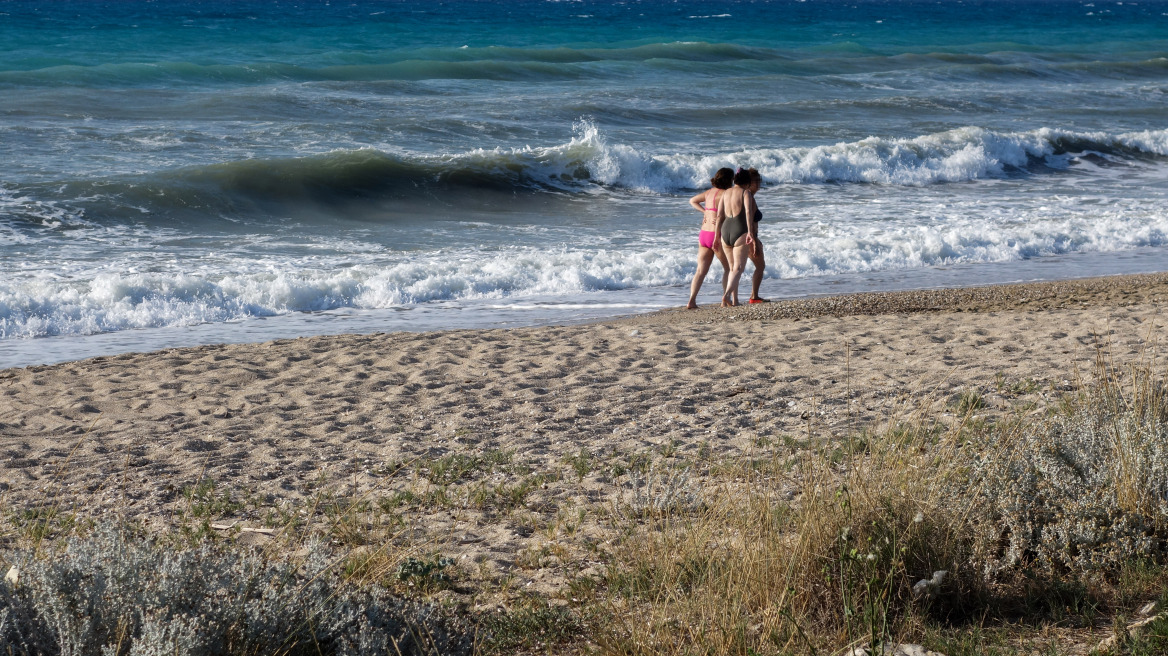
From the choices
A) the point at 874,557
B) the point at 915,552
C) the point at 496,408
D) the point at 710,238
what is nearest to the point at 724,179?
the point at 710,238

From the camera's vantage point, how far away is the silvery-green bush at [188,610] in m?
2.83

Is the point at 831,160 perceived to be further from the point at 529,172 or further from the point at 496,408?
the point at 496,408

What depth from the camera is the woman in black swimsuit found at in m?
10.1

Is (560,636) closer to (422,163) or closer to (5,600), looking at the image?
(5,600)

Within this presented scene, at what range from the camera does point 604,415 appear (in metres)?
6.12

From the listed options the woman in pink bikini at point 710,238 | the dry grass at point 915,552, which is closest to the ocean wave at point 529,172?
the woman in pink bikini at point 710,238

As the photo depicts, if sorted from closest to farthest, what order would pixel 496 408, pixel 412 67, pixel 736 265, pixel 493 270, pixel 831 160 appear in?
pixel 496 408
pixel 736 265
pixel 493 270
pixel 831 160
pixel 412 67

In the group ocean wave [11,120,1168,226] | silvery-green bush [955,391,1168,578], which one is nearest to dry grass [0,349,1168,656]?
silvery-green bush [955,391,1168,578]

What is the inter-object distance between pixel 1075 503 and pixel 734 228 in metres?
6.80

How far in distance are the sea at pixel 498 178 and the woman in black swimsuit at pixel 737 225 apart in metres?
0.97

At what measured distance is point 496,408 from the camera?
6348 millimetres

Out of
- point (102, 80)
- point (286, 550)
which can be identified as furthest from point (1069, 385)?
point (102, 80)

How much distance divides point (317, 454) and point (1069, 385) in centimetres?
426

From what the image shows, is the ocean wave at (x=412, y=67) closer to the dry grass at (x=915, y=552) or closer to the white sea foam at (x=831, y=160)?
the white sea foam at (x=831, y=160)
